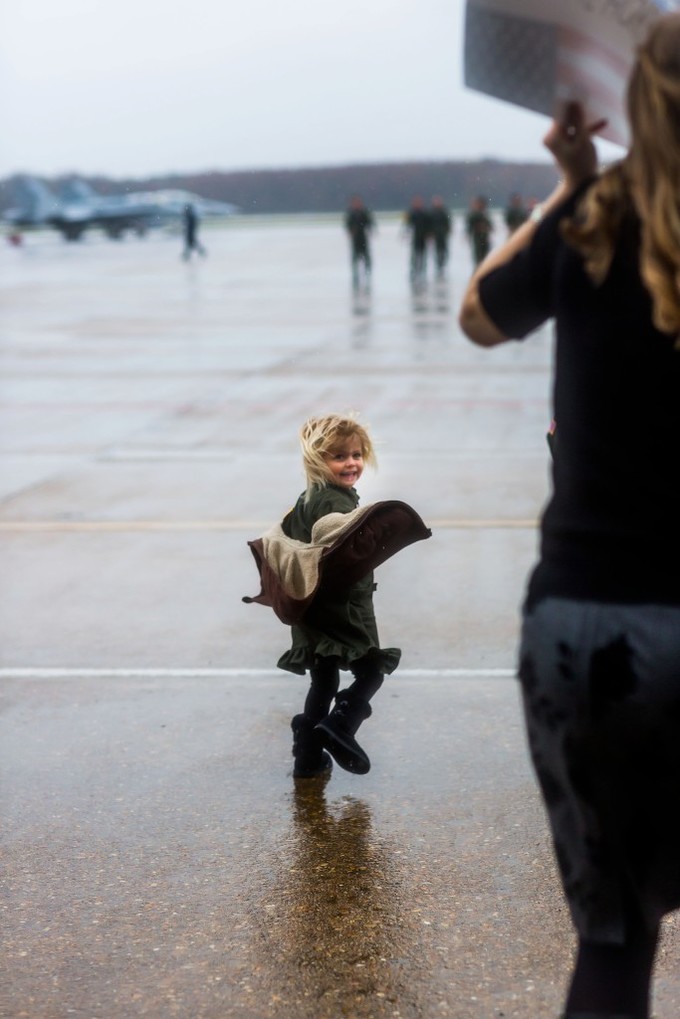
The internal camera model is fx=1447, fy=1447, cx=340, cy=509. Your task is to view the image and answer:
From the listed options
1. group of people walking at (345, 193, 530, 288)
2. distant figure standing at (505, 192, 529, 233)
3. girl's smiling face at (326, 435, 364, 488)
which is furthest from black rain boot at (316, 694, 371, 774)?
distant figure standing at (505, 192, 529, 233)

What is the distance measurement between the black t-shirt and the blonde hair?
229cm

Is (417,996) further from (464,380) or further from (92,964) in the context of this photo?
(464,380)

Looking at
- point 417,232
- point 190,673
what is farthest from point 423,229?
point 190,673

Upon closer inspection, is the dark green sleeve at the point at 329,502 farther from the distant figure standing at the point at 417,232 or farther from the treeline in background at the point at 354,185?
the distant figure standing at the point at 417,232

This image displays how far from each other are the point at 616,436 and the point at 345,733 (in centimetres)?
264

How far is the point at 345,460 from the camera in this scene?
4477 millimetres

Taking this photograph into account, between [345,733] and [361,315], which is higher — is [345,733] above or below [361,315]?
above

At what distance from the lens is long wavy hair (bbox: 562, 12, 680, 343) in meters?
1.96

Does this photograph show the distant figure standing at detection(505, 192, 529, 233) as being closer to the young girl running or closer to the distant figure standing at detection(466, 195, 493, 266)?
the distant figure standing at detection(466, 195, 493, 266)

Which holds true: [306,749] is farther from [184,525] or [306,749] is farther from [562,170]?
[184,525]

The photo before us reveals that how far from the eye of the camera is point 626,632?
2.12 metres

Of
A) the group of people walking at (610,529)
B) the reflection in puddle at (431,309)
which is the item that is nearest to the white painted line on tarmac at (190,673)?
the group of people walking at (610,529)

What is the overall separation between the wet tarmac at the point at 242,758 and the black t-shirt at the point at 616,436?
5.05 ft

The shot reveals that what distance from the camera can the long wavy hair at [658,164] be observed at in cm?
196
